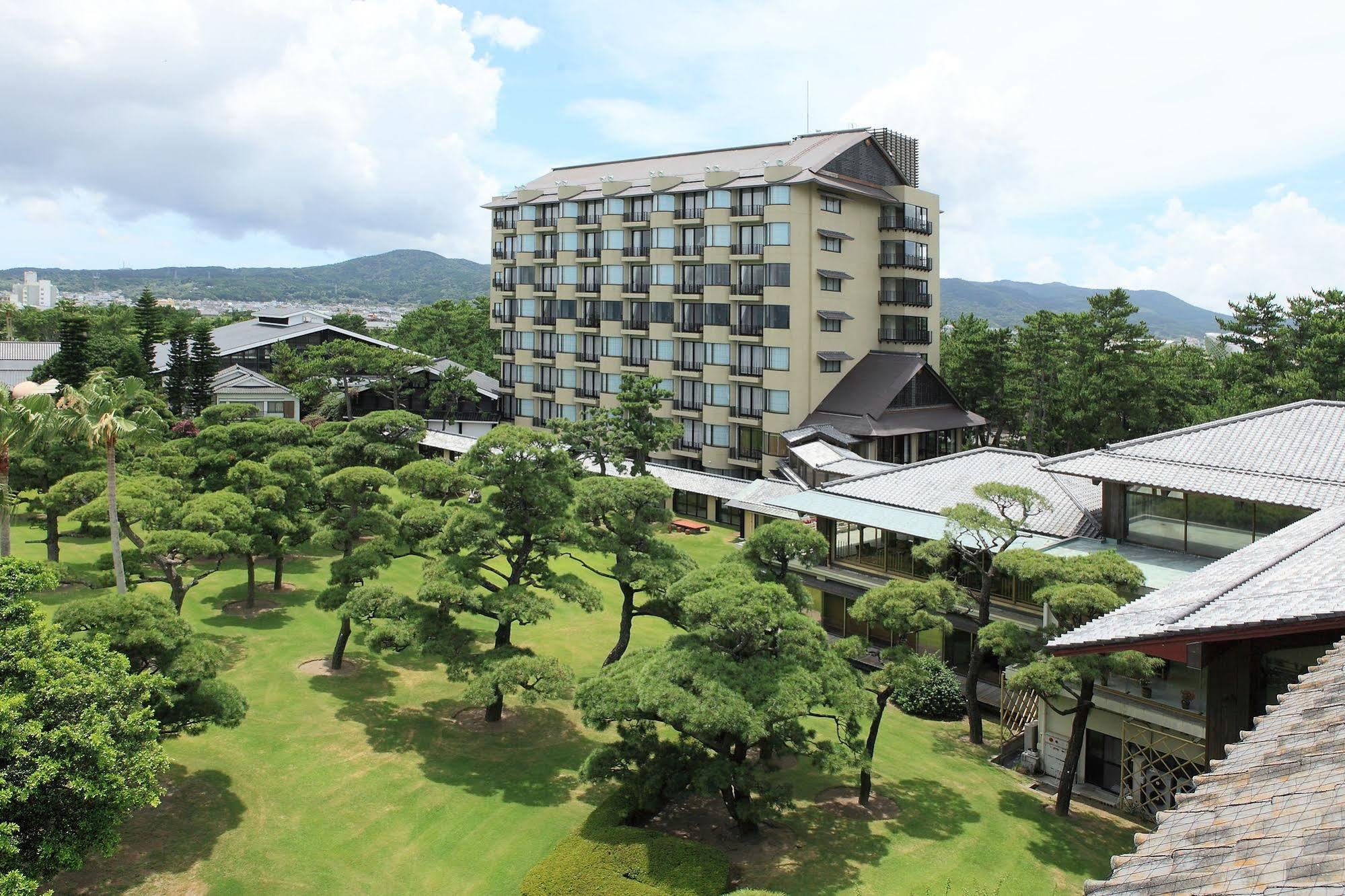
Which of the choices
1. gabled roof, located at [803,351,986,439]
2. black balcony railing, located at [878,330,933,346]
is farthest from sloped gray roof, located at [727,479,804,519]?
black balcony railing, located at [878,330,933,346]

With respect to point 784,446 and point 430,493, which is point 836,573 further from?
point 784,446

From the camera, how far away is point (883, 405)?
50531 millimetres

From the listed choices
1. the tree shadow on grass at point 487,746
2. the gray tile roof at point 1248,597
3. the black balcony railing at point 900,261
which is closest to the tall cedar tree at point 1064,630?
the gray tile roof at point 1248,597

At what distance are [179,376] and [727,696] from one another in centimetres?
5664

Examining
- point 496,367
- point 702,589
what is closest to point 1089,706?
point 702,589

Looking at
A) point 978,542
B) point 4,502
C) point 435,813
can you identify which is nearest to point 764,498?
point 978,542

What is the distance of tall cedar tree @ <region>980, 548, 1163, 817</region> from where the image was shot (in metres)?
19.7

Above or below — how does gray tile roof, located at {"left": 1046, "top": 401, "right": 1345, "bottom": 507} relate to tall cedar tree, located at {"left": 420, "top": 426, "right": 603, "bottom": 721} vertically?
above

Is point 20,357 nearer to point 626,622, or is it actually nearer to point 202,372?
point 202,372

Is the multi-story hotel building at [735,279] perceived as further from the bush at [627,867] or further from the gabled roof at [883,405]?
the bush at [627,867]

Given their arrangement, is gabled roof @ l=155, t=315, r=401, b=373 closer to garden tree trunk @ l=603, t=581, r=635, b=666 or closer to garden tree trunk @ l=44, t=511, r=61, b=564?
garden tree trunk @ l=44, t=511, r=61, b=564

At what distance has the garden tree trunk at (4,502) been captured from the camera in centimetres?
2050

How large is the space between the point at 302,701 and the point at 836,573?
17.4 meters

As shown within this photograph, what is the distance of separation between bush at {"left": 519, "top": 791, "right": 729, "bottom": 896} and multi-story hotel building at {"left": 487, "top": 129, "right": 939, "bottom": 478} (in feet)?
118
